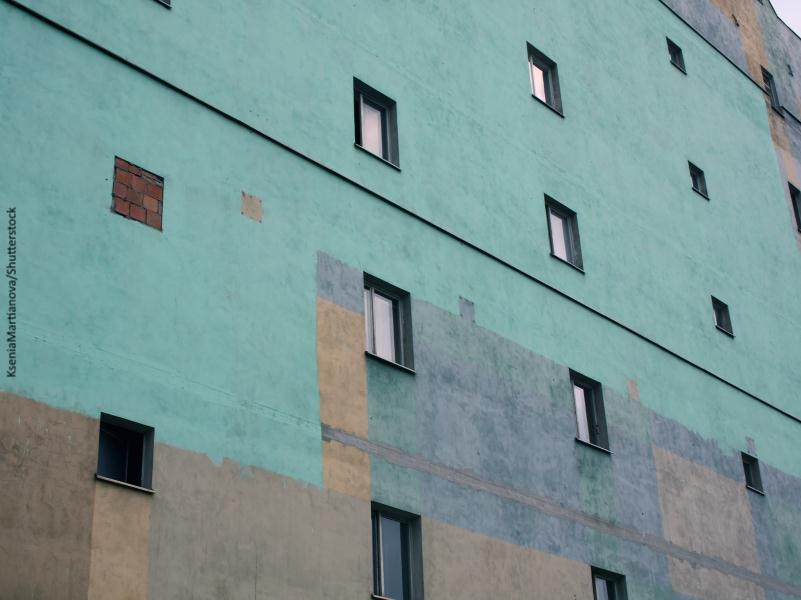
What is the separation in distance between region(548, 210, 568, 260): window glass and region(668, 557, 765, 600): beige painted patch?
5.97 meters

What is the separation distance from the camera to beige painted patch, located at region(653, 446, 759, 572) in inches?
957

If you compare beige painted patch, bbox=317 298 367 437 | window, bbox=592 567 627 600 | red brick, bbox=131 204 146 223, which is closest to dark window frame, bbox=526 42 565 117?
beige painted patch, bbox=317 298 367 437

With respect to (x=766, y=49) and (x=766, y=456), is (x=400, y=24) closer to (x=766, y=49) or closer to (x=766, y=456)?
(x=766, y=456)

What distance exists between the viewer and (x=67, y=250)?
1622 centimetres

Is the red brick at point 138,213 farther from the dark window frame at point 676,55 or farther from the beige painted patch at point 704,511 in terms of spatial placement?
the dark window frame at point 676,55

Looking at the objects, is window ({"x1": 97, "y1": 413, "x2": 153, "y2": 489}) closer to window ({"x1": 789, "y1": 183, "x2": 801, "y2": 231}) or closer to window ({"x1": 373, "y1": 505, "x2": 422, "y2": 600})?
window ({"x1": 373, "y1": 505, "x2": 422, "y2": 600})

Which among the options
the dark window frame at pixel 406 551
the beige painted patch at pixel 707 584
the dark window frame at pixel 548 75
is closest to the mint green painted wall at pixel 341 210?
the dark window frame at pixel 548 75

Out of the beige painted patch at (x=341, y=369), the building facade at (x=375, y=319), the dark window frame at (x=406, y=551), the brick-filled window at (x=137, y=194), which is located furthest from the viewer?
the beige painted patch at (x=341, y=369)

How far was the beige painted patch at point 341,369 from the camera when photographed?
18.6 m

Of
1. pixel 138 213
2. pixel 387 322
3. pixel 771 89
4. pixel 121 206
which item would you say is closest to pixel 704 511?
pixel 387 322

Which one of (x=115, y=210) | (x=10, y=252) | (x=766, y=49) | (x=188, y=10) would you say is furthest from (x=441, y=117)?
(x=766, y=49)

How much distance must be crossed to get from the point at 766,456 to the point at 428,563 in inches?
469

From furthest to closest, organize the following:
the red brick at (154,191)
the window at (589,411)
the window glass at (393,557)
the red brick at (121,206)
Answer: the window at (589,411), the window glass at (393,557), the red brick at (154,191), the red brick at (121,206)

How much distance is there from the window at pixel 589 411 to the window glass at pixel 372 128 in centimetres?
537
